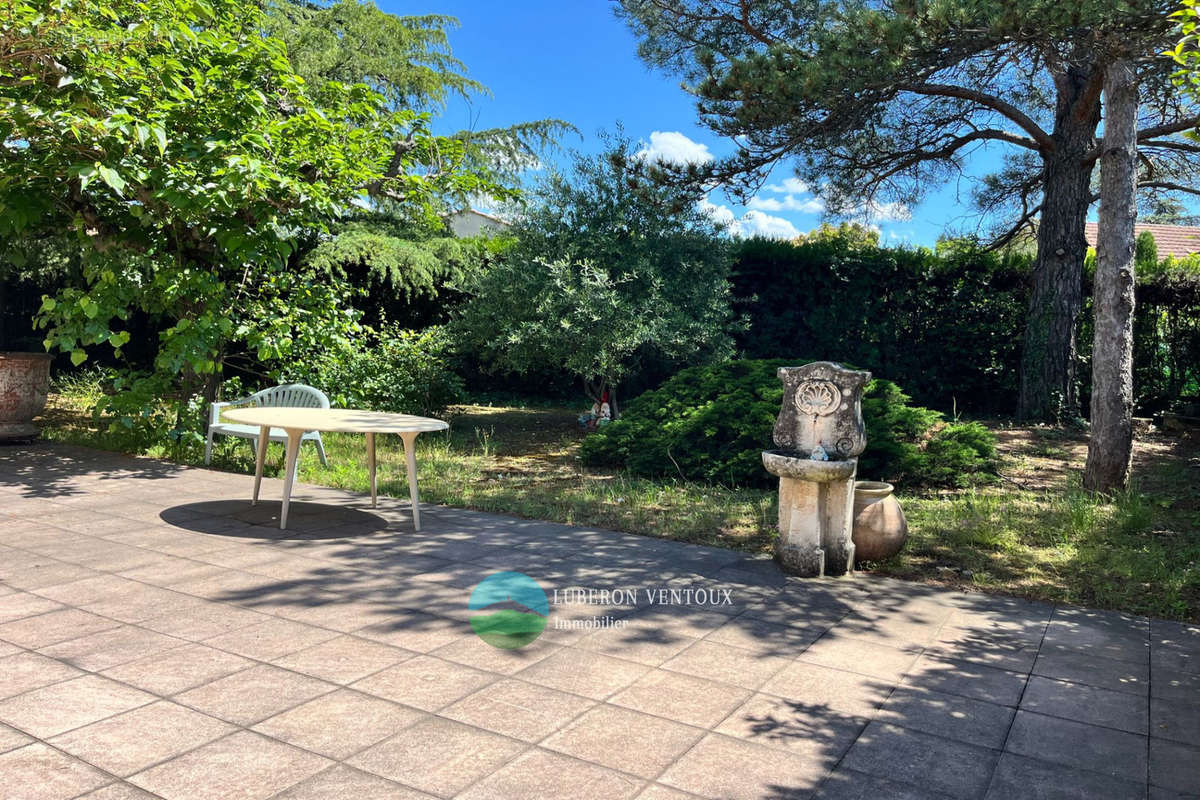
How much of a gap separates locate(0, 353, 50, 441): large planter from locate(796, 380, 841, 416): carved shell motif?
7624 mm

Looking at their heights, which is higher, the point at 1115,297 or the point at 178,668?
the point at 1115,297

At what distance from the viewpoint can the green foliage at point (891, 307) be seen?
37.5ft

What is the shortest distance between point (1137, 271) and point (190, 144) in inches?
→ 450

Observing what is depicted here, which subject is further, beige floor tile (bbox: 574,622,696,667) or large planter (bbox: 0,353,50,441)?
large planter (bbox: 0,353,50,441)

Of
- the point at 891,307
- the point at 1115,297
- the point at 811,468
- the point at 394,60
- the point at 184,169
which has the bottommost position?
the point at 811,468

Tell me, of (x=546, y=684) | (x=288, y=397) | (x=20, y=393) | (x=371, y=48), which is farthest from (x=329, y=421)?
(x=371, y=48)

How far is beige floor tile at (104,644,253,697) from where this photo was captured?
2.82m

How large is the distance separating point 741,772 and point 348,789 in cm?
113

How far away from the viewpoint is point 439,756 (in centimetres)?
240

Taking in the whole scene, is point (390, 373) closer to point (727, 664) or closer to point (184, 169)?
point (184, 169)

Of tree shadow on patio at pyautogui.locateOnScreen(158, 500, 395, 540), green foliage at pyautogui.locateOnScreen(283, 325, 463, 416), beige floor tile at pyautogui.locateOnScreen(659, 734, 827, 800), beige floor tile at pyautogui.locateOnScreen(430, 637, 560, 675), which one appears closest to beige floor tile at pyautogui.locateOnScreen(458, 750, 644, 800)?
beige floor tile at pyautogui.locateOnScreen(659, 734, 827, 800)

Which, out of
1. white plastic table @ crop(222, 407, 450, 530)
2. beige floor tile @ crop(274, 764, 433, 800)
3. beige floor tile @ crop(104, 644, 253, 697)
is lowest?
beige floor tile @ crop(274, 764, 433, 800)

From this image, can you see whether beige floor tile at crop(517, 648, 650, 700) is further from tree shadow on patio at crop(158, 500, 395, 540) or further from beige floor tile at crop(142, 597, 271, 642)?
tree shadow on patio at crop(158, 500, 395, 540)

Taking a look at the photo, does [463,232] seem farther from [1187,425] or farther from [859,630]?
[859,630]
